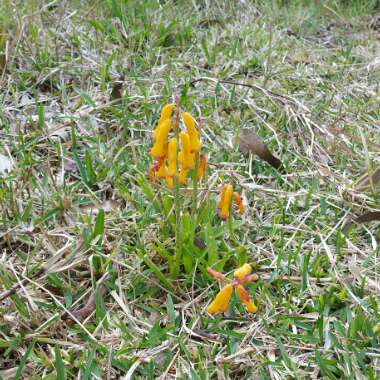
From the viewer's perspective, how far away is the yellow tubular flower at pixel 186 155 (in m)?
1.37

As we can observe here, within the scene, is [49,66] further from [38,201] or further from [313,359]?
[313,359]

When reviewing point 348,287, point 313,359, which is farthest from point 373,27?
point 313,359

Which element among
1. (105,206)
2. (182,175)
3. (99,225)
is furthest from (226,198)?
(105,206)

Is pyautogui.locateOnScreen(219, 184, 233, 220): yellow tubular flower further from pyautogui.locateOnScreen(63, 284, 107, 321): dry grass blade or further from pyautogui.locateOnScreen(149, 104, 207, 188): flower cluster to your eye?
pyautogui.locateOnScreen(63, 284, 107, 321): dry grass blade

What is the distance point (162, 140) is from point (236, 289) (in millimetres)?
438

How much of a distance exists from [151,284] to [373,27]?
3.26 metres

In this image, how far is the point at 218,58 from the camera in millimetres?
3107

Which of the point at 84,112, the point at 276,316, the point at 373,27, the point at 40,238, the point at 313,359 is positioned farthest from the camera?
the point at 373,27

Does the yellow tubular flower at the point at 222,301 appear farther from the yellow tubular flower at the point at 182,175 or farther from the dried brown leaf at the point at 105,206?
the dried brown leaf at the point at 105,206

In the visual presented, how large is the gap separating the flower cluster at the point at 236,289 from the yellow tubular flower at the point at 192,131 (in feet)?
1.06

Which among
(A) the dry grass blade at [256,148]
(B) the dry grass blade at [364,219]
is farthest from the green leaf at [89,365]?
(A) the dry grass blade at [256,148]

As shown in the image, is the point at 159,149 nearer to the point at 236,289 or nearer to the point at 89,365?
the point at 236,289

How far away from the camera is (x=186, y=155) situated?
4.61 feet

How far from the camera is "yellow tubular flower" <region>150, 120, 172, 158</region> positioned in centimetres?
137
